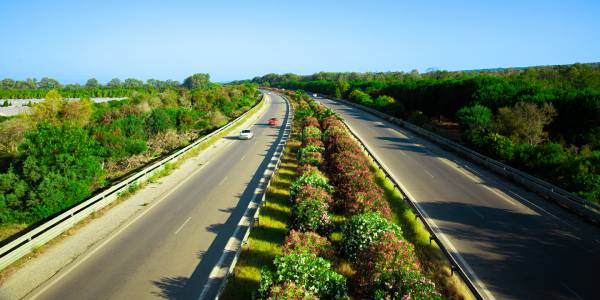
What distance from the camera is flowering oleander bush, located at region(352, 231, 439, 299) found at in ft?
25.7

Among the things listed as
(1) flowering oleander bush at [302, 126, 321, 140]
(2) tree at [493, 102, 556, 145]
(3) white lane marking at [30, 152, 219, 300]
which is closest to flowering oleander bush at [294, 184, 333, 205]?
(3) white lane marking at [30, 152, 219, 300]

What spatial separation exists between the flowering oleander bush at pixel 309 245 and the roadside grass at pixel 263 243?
1539mm

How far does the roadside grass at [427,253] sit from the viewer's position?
394 inches

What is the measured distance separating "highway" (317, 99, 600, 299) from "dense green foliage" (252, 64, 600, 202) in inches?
122

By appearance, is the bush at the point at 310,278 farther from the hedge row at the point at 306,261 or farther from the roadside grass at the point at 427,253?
the roadside grass at the point at 427,253

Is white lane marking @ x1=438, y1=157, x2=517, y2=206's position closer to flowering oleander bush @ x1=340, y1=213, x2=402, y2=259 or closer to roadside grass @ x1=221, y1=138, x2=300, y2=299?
flowering oleander bush @ x1=340, y1=213, x2=402, y2=259

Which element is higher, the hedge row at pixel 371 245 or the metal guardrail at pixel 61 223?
the hedge row at pixel 371 245

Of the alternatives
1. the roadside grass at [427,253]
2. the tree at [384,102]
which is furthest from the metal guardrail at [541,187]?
the tree at [384,102]

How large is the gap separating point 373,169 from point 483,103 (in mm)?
27962

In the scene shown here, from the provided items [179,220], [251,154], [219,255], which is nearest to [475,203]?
[219,255]

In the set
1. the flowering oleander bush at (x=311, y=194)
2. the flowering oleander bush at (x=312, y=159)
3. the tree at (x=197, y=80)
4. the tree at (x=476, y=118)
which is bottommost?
the flowering oleander bush at (x=311, y=194)

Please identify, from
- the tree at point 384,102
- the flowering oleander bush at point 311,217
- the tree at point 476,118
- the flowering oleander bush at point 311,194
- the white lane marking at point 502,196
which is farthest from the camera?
the tree at point 384,102

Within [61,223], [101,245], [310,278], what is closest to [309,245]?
[310,278]

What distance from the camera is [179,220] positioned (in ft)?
51.4
